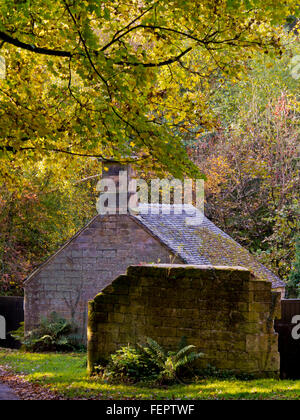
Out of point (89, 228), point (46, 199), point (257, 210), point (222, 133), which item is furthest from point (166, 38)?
point (222, 133)

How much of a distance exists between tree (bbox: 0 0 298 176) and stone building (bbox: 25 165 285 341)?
7891 millimetres

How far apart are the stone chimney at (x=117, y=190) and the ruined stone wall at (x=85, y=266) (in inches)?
13.6

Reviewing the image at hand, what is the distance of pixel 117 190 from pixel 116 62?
1088 cm

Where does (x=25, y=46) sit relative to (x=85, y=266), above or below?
above

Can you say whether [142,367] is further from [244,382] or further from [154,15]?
[154,15]

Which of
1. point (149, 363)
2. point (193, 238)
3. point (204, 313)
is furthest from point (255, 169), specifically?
point (149, 363)

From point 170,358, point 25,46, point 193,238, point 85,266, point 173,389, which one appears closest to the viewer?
point 25,46

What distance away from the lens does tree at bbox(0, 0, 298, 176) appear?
9.63 metres

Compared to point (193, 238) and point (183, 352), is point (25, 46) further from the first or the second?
point (193, 238)

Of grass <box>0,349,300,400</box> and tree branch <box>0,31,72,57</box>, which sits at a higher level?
tree branch <box>0,31,72,57</box>

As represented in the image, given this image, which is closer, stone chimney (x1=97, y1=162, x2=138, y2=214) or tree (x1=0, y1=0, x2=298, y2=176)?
tree (x1=0, y1=0, x2=298, y2=176)

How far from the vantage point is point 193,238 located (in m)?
21.2

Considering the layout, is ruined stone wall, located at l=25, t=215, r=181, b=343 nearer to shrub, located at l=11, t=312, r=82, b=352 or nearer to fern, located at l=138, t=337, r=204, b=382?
shrub, located at l=11, t=312, r=82, b=352

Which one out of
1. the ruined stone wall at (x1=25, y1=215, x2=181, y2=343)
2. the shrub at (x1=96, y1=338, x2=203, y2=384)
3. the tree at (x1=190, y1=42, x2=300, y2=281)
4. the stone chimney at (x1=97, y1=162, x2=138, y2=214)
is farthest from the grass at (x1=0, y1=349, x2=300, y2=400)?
the tree at (x1=190, y1=42, x2=300, y2=281)
